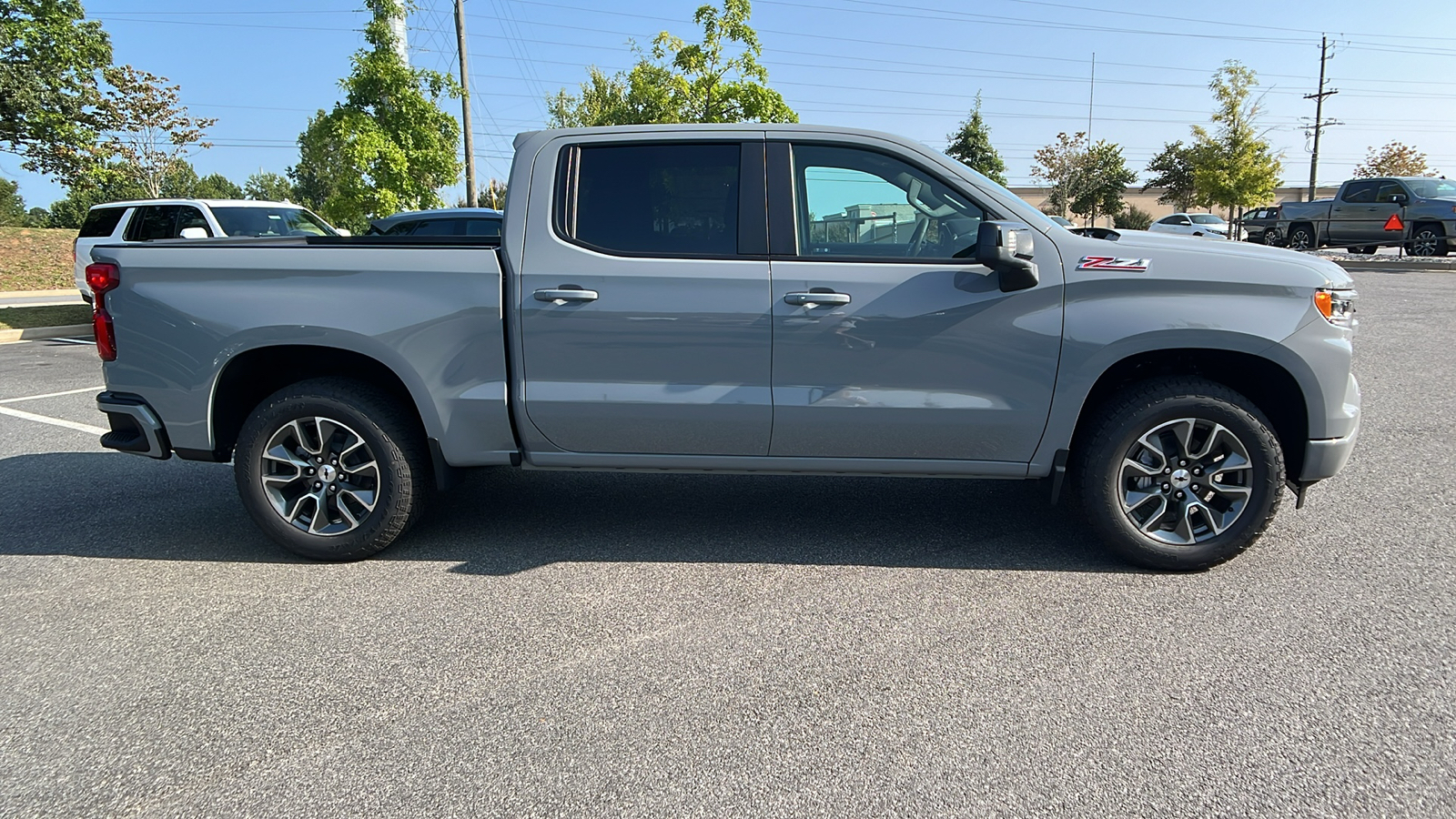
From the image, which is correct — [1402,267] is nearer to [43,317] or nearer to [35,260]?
[43,317]

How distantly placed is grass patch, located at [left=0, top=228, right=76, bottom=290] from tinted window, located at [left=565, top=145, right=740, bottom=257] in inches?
895

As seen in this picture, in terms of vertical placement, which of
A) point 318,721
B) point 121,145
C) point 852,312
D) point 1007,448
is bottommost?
point 318,721

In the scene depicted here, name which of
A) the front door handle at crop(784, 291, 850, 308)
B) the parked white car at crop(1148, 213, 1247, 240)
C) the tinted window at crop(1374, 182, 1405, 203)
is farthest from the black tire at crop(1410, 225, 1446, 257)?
the front door handle at crop(784, 291, 850, 308)

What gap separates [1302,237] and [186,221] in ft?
90.8

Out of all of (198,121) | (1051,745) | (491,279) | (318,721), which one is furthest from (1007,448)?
(198,121)

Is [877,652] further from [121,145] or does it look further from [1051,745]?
[121,145]

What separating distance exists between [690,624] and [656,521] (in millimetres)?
1273

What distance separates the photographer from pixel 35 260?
23.0 meters

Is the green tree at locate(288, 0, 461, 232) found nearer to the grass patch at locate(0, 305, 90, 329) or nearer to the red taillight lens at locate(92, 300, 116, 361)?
the grass patch at locate(0, 305, 90, 329)

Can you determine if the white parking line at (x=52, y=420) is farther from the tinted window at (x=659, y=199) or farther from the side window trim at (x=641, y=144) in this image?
the tinted window at (x=659, y=199)

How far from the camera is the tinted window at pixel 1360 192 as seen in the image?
2392 centimetres

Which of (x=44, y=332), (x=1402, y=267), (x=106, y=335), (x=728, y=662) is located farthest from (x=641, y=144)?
(x=1402, y=267)

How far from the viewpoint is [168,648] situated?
132 inches

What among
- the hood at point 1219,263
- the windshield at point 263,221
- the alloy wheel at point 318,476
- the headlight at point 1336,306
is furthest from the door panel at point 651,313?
the windshield at point 263,221
